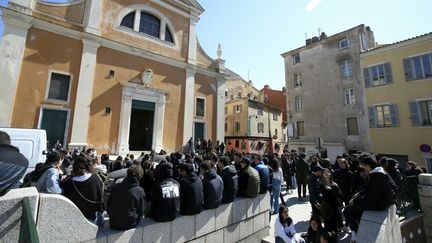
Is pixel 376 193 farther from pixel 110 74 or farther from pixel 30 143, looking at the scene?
pixel 110 74

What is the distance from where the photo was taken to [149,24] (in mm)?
16391

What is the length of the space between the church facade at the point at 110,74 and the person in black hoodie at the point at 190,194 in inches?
418

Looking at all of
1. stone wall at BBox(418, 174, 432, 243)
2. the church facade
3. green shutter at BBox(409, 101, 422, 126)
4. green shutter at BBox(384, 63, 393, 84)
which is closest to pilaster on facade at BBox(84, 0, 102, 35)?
the church facade

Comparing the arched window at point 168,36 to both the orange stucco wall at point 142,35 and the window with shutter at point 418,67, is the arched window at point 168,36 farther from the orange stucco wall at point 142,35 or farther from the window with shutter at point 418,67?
the window with shutter at point 418,67

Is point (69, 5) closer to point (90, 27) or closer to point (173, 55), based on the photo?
point (90, 27)

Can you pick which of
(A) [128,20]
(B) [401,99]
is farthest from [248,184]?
(B) [401,99]

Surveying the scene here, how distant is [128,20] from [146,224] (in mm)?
15816

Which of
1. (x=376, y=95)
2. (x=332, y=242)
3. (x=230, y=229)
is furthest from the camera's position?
(x=376, y=95)

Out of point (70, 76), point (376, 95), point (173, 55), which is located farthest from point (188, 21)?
point (376, 95)

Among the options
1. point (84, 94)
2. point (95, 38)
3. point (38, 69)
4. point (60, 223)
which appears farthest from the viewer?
point (95, 38)

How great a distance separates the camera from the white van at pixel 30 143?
629 cm

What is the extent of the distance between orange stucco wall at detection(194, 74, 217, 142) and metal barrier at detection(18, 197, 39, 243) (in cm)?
1592

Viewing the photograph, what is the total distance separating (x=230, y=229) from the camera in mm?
4629

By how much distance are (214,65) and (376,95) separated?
1449 centimetres
